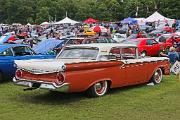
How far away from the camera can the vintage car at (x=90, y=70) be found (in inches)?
369

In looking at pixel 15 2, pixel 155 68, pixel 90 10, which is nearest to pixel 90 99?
pixel 155 68

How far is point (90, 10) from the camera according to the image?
92000mm

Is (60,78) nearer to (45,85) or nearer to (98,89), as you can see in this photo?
A: (45,85)

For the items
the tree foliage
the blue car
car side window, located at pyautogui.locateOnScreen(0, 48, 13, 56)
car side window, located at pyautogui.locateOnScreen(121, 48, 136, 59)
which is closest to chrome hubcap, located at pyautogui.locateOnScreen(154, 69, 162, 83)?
car side window, located at pyautogui.locateOnScreen(121, 48, 136, 59)

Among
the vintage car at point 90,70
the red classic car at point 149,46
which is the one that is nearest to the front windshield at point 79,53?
the vintage car at point 90,70

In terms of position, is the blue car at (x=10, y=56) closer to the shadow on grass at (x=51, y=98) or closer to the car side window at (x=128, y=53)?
the shadow on grass at (x=51, y=98)

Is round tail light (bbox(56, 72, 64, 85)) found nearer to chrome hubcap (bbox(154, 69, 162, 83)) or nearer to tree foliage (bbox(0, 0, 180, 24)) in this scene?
chrome hubcap (bbox(154, 69, 162, 83))

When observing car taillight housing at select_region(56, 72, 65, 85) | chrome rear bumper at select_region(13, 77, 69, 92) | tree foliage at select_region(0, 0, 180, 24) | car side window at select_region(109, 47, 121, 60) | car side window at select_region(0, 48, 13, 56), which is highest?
car side window at select_region(109, 47, 121, 60)

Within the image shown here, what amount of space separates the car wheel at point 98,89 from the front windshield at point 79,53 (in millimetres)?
695

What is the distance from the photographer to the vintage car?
9383 millimetres

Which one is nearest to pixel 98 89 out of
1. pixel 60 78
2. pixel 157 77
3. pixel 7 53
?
pixel 60 78

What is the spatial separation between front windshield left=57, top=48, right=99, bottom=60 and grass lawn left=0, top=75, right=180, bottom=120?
1001 mm

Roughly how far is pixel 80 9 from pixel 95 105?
3419 inches

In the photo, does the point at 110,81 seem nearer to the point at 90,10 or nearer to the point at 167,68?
the point at 167,68
